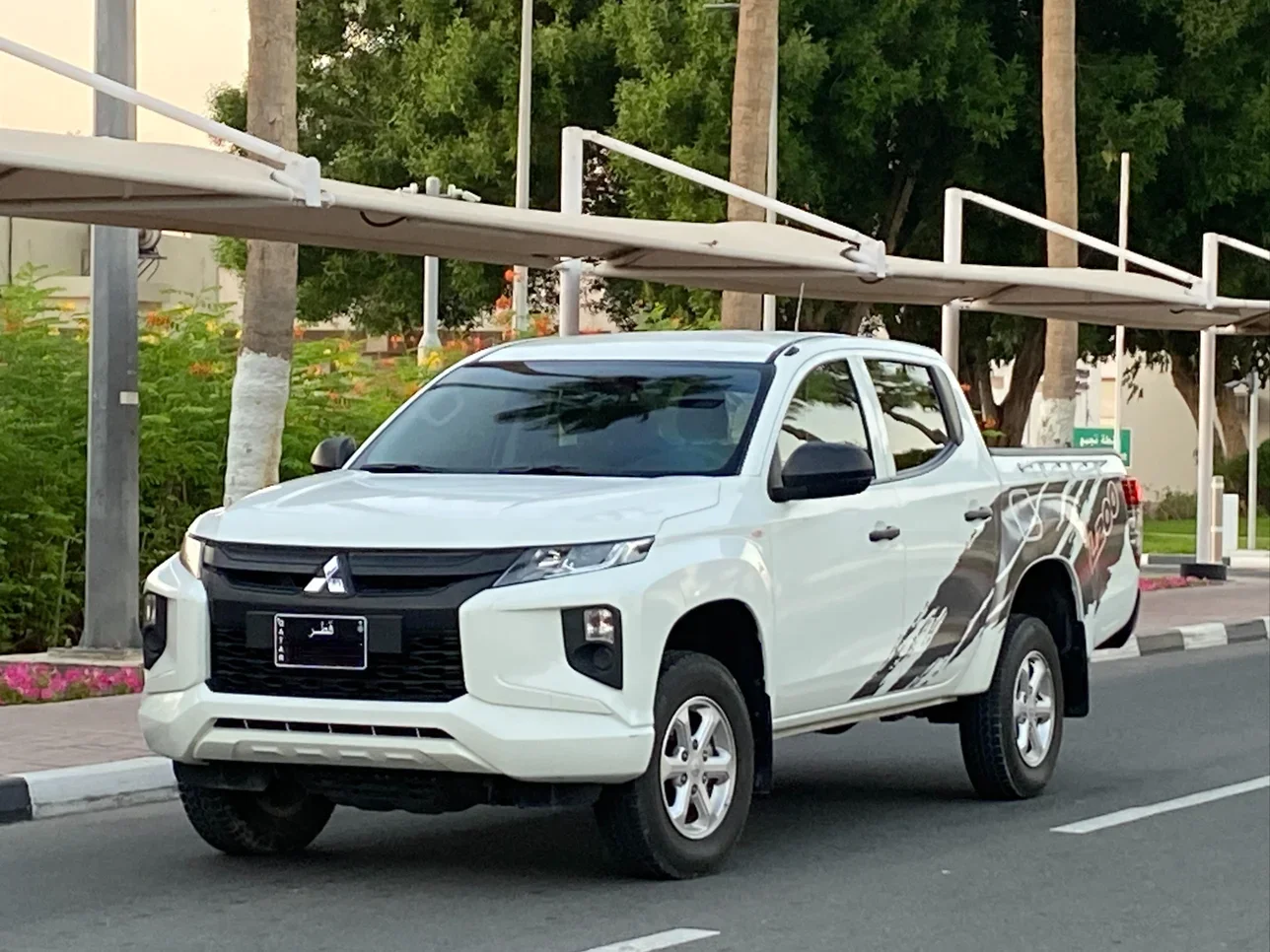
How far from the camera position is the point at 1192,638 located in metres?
20.1

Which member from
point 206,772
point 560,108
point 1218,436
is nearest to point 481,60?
point 560,108

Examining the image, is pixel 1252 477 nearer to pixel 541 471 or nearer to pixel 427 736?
A: pixel 541 471

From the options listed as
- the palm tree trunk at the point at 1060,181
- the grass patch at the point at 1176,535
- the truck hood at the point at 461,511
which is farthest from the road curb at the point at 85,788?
the grass patch at the point at 1176,535

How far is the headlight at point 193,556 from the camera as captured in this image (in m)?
8.54

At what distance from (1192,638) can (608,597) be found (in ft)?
42.3

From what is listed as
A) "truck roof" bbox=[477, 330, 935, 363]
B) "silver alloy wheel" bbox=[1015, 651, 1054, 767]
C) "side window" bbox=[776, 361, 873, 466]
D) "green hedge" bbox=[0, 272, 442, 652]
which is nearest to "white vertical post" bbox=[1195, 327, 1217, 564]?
"green hedge" bbox=[0, 272, 442, 652]

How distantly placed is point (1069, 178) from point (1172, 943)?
63.1 ft

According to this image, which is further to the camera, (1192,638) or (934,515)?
(1192,638)

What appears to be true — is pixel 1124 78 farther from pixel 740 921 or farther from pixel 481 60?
pixel 740 921

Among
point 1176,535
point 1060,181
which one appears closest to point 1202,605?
point 1060,181

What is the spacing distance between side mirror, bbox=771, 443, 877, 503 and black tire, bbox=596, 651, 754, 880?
78cm

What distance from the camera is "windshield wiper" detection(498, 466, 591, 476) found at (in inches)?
361

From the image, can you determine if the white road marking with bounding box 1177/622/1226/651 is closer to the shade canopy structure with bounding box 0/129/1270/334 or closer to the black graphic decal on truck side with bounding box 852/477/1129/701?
the shade canopy structure with bounding box 0/129/1270/334

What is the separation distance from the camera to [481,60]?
37.9m
